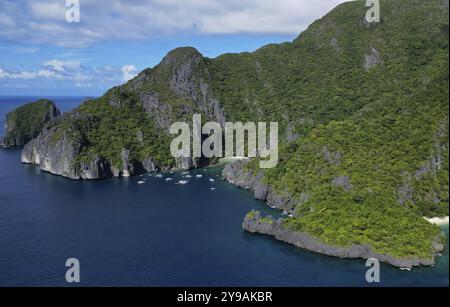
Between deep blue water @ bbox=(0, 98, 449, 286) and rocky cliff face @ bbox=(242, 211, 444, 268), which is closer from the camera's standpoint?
deep blue water @ bbox=(0, 98, 449, 286)

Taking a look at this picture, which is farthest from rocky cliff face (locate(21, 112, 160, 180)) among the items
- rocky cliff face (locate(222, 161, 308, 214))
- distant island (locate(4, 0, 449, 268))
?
rocky cliff face (locate(222, 161, 308, 214))

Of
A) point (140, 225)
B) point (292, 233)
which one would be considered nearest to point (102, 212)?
point (140, 225)

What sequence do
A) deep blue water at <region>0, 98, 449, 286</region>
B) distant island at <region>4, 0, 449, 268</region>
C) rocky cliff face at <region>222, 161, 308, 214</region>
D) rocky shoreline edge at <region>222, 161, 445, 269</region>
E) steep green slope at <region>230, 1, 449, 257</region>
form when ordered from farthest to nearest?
1. rocky cliff face at <region>222, 161, 308, 214</region>
2. steep green slope at <region>230, 1, 449, 257</region>
3. distant island at <region>4, 0, 449, 268</region>
4. rocky shoreline edge at <region>222, 161, 445, 269</region>
5. deep blue water at <region>0, 98, 449, 286</region>

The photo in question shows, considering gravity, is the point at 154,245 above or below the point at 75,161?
below

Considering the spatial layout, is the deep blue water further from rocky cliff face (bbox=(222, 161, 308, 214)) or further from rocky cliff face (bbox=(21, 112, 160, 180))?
rocky cliff face (bbox=(21, 112, 160, 180))

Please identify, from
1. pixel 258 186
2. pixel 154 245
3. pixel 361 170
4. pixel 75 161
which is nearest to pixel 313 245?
pixel 361 170

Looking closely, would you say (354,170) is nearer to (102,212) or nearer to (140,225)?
(140,225)

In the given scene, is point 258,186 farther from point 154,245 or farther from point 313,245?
point 154,245
